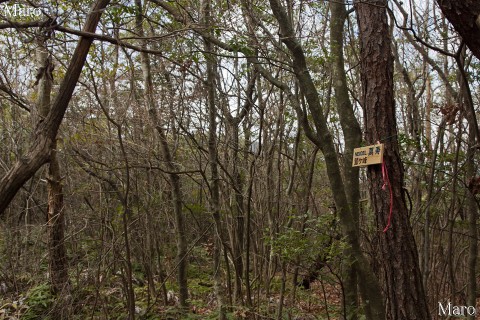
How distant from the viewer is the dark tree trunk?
3.39 meters

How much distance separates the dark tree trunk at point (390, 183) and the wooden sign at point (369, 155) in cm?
29

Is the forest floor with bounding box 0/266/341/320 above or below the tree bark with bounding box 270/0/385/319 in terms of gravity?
below

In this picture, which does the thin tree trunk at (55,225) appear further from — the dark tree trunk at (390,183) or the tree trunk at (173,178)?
the dark tree trunk at (390,183)

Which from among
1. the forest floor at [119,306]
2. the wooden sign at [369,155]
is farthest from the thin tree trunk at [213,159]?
the wooden sign at [369,155]

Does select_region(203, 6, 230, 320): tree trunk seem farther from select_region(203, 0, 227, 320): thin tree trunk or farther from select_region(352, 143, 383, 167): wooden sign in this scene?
select_region(352, 143, 383, 167): wooden sign

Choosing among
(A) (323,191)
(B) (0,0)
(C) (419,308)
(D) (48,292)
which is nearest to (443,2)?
(C) (419,308)

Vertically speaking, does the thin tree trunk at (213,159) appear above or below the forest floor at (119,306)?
above

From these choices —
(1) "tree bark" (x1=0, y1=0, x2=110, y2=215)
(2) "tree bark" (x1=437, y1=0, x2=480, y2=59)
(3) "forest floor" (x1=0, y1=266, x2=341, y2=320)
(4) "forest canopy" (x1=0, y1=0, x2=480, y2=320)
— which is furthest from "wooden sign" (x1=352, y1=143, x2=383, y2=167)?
(1) "tree bark" (x1=0, y1=0, x2=110, y2=215)

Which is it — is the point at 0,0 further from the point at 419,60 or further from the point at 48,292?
the point at 419,60

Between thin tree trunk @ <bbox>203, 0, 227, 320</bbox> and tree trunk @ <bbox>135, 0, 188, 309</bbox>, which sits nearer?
thin tree trunk @ <bbox>203, 0, 227, 320</bbox>

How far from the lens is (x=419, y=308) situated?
11.0 ft

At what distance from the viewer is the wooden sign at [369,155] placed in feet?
10.5

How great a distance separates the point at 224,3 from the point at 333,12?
147 cm

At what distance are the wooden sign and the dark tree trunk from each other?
289mm
